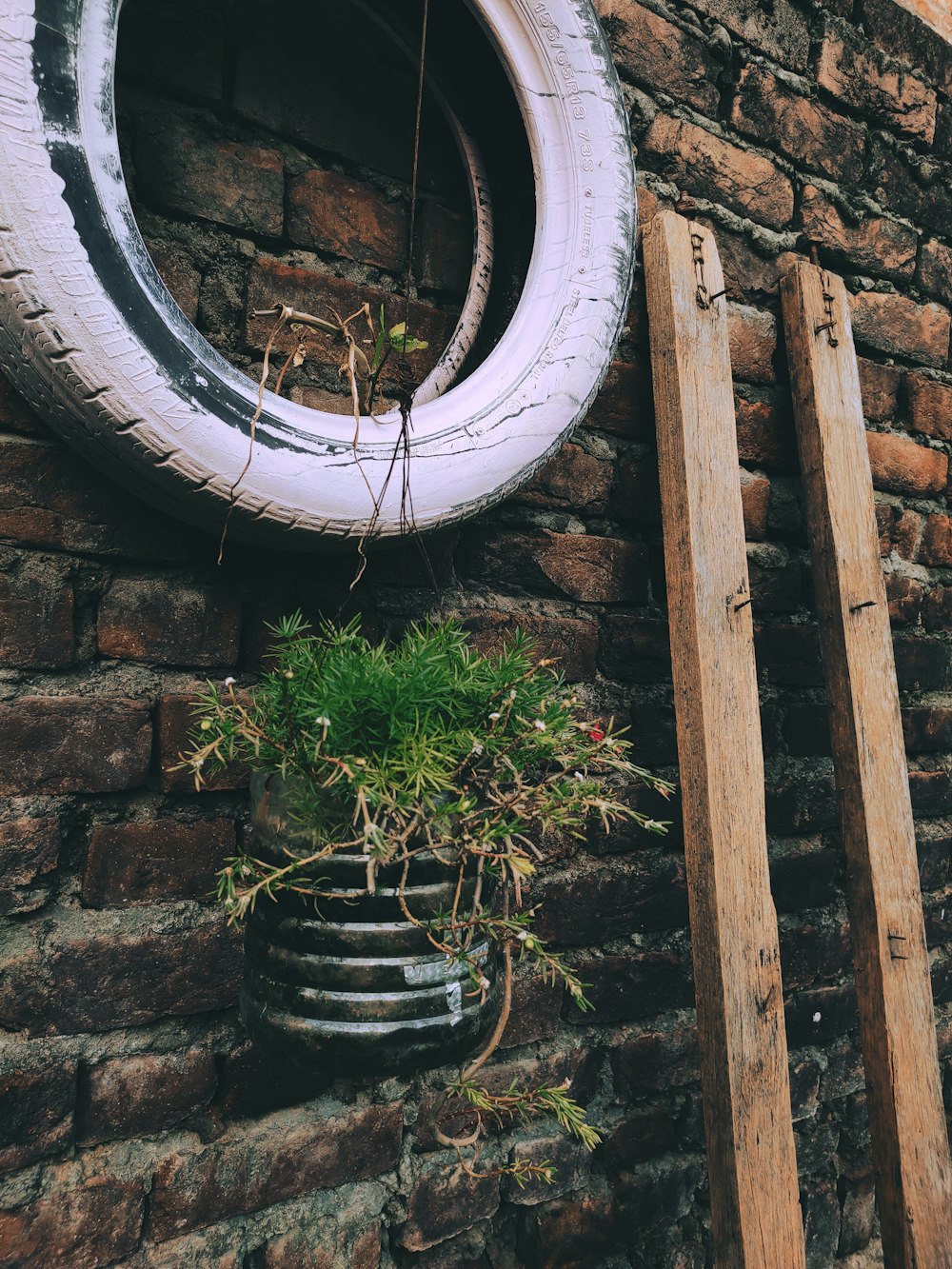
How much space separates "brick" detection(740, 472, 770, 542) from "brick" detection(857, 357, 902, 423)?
253mm

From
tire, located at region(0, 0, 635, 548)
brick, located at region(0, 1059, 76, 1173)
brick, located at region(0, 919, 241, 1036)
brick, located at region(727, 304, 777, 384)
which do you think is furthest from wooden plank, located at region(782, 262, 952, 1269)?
brick, located at region(0, 1059, 76, 1173)

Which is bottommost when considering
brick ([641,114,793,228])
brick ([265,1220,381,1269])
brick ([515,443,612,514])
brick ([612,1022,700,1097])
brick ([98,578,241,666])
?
brick ([265,1220,381,1269])

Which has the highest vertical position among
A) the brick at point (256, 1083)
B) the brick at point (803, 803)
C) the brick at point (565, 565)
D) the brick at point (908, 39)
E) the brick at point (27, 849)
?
the brick at point (908, 39)

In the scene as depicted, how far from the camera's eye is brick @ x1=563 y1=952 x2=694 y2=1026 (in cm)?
99

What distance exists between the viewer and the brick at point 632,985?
99 centimetres

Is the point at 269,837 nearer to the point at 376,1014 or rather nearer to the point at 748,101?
the point at 376,1014

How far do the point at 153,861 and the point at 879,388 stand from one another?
47.8 inches

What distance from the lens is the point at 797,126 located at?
121cm

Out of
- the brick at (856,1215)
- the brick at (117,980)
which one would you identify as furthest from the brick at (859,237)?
the brick at (856,1215)

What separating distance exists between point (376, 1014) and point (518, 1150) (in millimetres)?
472

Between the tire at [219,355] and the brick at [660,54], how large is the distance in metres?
0.20

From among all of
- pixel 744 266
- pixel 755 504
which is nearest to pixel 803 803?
pixel 755 504

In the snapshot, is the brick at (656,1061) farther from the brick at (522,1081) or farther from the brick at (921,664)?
the brick at (921,664)

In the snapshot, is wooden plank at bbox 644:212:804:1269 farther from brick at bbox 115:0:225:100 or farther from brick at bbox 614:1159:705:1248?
brick at bbox 115:0:225:100
